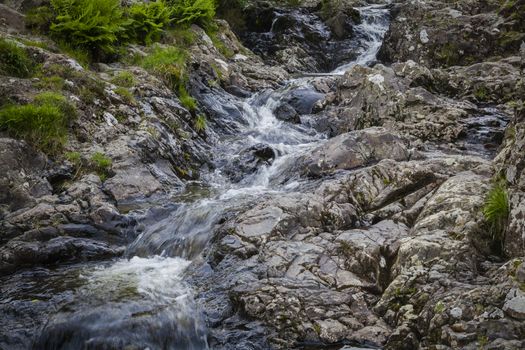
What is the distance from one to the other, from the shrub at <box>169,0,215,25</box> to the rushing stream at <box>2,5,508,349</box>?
6243 millimetres

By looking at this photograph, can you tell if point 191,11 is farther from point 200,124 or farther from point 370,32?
point 370,32

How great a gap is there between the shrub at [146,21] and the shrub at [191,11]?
1056 mm

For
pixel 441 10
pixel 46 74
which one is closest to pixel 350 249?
pixel 46 74

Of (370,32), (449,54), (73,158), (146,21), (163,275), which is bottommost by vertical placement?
(163,275)

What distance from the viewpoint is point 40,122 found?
905 centimetres

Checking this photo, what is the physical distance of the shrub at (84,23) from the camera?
11758mm

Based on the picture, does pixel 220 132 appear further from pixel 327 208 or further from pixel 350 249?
pixel 350 249

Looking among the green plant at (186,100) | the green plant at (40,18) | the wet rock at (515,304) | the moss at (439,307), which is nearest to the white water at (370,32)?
the green plant at (186,100)

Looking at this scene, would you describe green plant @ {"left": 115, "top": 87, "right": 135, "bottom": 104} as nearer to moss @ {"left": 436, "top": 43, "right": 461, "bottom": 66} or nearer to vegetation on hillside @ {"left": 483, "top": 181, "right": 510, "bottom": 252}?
vegetation on hillside @ {"left": 483, "top": 181, "right": 510, "bottom": 252}

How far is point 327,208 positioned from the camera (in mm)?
7387

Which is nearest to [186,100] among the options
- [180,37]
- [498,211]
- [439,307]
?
[180,37]

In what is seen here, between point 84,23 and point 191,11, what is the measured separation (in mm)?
5785

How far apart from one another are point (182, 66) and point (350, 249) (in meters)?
9.29

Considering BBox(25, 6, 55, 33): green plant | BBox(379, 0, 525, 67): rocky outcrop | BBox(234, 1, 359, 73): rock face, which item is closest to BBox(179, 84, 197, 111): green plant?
BBox(25, 6, 55, 33): green plant
